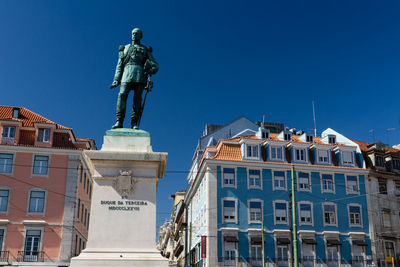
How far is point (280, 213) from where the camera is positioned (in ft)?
155

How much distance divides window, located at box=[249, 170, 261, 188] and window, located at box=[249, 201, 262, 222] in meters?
1.80

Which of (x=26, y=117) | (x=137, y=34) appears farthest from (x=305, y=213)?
(x=137, y=34)

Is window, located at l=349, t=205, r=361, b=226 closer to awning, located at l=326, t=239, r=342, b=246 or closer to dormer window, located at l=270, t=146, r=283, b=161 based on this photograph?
awning, located at l=326, t=239, r=342, b=246

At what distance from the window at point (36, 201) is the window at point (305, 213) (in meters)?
25.6

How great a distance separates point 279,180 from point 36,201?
2424 centimetres

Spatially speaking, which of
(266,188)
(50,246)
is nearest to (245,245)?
(266,188)

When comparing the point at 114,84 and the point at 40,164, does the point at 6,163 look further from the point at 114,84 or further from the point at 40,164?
the point at 114,84

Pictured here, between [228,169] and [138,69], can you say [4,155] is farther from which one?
[138,69]

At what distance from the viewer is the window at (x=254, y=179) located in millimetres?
47625

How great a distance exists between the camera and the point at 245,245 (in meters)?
45.2

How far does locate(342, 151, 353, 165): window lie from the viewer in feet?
167

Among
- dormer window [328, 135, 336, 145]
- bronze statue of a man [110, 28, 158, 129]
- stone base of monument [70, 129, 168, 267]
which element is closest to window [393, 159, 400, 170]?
dormer window [328, 135, 336, 145]

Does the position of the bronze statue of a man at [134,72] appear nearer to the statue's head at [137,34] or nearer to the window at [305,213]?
the statue's head at [137,34]

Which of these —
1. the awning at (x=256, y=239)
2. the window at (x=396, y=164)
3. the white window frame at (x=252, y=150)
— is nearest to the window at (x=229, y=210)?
the awning at (x=256, y=239)
